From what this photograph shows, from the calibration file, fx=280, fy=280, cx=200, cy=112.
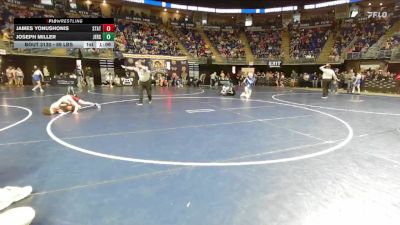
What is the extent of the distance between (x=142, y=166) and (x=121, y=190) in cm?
88

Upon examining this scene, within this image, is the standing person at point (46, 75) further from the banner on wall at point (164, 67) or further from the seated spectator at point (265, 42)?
the seated spectator at point (265, 42)

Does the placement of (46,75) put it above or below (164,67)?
below

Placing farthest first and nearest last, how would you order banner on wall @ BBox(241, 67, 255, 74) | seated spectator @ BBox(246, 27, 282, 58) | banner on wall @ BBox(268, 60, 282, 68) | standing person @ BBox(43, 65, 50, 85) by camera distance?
1. banner on wall @ BBox(241, 67, 255, 74)
2. seated spectator @ BBox(246, 27, 282, 58)
3. banner on wall @ BBox(268, 60, 282, 68)
4. standing person @ BBox(43, 65, 50, 85)

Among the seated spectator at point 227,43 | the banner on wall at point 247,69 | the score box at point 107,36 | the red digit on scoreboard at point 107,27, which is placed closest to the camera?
the score box at point 107,36

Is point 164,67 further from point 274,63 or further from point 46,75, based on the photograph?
point 274,63

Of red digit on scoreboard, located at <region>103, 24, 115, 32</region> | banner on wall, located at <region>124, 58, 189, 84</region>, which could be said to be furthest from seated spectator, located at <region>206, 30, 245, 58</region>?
red digit on scoreboard, located at <region>103, 24, 115, 32</region>
